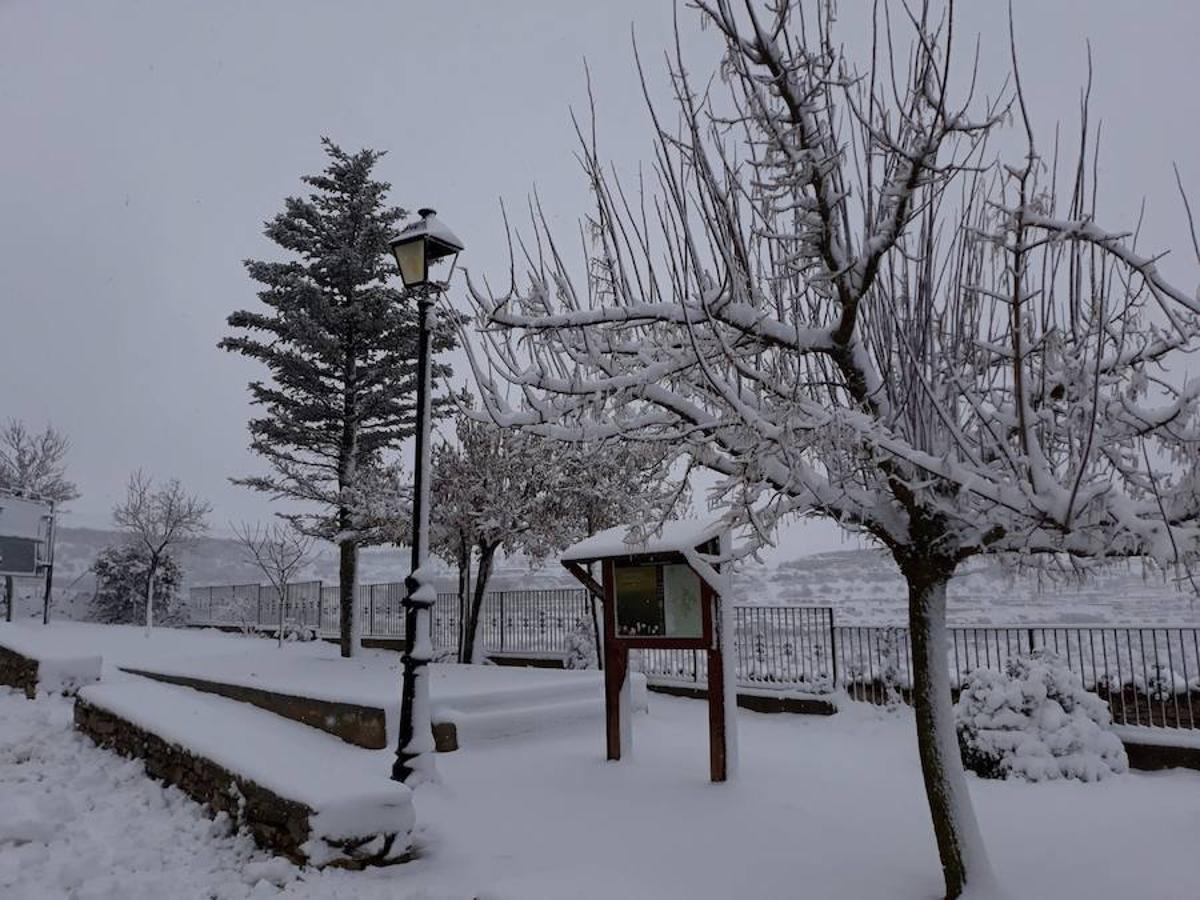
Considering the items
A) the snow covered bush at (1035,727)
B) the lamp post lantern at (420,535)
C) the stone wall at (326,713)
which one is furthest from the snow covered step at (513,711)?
the snow covered bush at (1035,727)

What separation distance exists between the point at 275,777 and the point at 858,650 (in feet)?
28.9

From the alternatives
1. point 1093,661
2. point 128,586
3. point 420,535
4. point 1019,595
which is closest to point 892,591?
point 1019,595

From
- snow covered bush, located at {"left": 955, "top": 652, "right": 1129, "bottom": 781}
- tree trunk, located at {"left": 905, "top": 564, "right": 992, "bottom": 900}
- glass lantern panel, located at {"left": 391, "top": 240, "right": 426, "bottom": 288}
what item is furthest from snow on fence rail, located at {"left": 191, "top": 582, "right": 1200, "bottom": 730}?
glass lantern panel, located at {"left": 391, "top": 240, "right": 426, "bottom": 288}

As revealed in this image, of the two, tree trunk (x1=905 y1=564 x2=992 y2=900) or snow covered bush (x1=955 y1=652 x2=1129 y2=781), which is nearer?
tree trunk (x1=905 y1=564 x2=992 y2=900)

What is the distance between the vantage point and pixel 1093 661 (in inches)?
382

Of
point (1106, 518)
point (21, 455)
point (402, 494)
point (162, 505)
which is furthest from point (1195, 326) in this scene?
point (21, 455)

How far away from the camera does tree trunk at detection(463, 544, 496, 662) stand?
16.0 meters

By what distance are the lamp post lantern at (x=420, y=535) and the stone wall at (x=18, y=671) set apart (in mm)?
9771

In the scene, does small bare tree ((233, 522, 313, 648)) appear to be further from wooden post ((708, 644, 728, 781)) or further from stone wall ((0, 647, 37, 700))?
wooden post ((708, 644, 728, 781))

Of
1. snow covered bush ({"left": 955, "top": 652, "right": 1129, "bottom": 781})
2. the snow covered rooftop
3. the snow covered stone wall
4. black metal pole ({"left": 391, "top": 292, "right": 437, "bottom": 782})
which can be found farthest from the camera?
the snow covered stone wall

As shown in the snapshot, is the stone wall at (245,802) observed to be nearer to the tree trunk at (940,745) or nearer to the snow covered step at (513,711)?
the snow covered step at (513,711)

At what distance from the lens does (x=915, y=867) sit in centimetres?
498

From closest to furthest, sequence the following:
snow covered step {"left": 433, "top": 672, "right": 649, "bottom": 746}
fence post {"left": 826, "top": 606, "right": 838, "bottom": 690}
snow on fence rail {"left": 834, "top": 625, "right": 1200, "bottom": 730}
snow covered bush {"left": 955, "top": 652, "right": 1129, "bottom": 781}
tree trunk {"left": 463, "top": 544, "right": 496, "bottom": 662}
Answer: snow covered bush {"left": 955, "top": 652, "right": 1129, "bottom": 781}
snow covered step {"left": 433, "top": 672, "right": 649, "bottom": 746}
snow on fence rail {"left": 834, "top": 625, "right": 1200, "bottom": 730}
fence post {"left": 826, "top": 606, "right": 838, "bottom": 690}
tree trunk {"left": 463, "top": 544, "right": 496, "bottom": 662}

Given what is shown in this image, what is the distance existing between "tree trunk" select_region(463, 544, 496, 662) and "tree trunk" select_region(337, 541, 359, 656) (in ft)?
9.29
